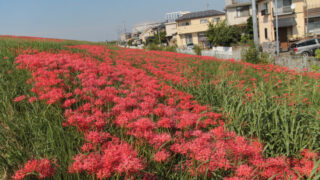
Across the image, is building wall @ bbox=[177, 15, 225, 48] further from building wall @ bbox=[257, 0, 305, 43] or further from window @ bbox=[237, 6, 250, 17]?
building wall @ bbox=[257, 0, 305, 43]

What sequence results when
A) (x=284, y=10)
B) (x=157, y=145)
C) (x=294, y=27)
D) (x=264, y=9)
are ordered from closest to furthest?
1. (x=157, y=145)
2. (x=294, y=27)
3. (x=284, y=10)
4. (x=264, y=9)

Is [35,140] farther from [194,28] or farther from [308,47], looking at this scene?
[194,28]

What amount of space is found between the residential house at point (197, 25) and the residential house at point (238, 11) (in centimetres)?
655

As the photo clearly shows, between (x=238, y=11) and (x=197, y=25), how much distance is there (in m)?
9.60

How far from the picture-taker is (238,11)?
1501 inches

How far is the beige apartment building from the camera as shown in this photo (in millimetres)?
25766

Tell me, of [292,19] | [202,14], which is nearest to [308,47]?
[292,19]

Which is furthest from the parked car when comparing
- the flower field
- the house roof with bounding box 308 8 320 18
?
the flower field

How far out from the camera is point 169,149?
6.52ft

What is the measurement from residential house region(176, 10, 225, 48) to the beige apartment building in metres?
15.8

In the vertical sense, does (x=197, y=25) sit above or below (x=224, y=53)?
above

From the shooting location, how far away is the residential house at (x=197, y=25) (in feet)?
149

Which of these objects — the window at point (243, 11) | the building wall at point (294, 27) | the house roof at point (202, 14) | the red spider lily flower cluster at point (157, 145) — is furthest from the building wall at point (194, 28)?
the red spider lily flower cluster at point (157, 145)

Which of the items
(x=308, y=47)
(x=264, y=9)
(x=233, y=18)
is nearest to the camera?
(x=308, y=47)
